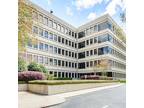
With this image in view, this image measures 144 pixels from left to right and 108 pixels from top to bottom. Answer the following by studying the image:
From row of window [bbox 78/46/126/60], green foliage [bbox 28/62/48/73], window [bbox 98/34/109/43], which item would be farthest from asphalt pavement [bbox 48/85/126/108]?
window [bbox 98/34/109/43]

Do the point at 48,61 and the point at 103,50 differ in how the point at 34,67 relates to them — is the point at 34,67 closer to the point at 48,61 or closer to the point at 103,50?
the point at 48,61

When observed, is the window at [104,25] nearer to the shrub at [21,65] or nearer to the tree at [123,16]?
the tree at [123,16]

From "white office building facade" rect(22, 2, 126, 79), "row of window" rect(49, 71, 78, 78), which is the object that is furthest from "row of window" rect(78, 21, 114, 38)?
"row of window" rect(49, 71, 78, 78)

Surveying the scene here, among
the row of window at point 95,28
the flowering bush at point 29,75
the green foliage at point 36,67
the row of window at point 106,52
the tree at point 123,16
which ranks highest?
the tree at point 123,16

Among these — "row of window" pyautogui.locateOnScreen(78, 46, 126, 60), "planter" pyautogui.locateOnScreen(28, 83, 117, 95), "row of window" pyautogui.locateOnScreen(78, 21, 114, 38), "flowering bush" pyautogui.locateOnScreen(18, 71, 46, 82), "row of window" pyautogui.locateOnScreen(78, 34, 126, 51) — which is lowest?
"planter" pyautogui.locateOnScreen(28, 83, 117, 95)

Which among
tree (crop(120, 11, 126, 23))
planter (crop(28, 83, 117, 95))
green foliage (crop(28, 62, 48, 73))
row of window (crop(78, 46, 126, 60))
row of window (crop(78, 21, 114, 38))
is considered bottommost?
planter (crop(28, 83, 117, 95))

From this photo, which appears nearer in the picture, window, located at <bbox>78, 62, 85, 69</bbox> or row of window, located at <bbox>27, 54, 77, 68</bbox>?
row of window, located at <bbox>27, 54, 77, 68</bbox>

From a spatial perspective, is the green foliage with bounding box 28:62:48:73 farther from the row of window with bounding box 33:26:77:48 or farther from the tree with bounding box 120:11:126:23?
the tree with bounding box 120:11:126:23

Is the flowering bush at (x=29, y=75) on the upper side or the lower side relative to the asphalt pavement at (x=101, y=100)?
upper

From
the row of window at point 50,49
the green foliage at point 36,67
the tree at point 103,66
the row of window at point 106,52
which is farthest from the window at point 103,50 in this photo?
the green foliage at point 36,67

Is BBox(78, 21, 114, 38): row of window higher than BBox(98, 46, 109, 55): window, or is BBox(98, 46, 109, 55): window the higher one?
BBox(78, 21, 114, 38): row of window

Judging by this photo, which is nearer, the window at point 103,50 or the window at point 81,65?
the window at point 103,50
